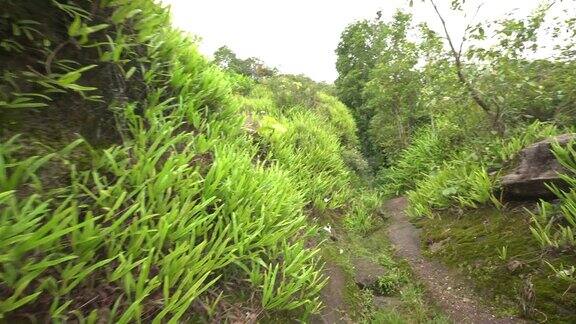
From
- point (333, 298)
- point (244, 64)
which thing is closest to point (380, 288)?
point (333, 298)

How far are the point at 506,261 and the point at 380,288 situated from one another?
5.03 ft

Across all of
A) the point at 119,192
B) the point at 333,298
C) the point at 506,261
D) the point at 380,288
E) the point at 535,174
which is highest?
the point at 535,174

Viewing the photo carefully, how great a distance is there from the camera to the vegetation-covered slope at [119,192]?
1954mm

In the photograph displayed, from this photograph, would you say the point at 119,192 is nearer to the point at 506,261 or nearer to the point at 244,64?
the point at 506,261

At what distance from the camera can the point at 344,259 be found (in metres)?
5.05

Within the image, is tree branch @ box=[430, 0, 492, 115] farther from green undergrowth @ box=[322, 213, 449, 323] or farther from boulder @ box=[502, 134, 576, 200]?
green undergrowth @ box=[322, 213, 449, 323]

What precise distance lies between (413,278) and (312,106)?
851 cm

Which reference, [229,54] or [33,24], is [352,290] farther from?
[229,54]

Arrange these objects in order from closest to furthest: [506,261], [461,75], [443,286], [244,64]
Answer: [506,261]
[443,286]
[461,75]
[244,64]

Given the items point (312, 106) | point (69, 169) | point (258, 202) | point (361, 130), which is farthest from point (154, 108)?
point (361, 130)

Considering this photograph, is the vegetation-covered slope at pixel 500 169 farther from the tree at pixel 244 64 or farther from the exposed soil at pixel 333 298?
the tree at pixel 244 64

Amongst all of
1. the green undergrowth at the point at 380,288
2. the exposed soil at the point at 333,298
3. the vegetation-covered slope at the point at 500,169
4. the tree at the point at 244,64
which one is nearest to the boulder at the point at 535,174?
the vegetation-covered slope at the point at 500,169

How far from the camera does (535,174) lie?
15.8 feet

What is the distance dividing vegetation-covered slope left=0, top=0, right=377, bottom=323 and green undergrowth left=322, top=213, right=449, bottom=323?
102cm
